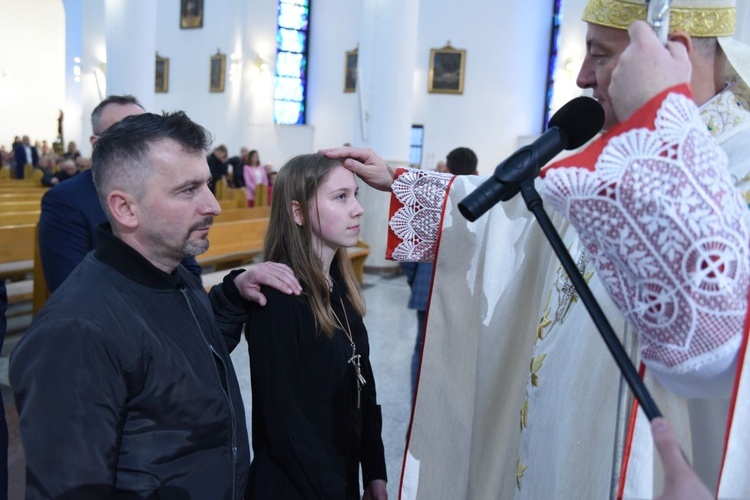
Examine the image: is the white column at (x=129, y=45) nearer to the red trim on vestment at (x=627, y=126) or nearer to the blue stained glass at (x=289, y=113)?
the red trim on vestment at (x=627, y=126)

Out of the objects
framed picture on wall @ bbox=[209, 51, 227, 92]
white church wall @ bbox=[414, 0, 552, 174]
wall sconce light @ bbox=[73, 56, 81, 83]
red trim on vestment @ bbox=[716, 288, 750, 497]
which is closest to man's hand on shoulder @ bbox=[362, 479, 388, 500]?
red trim on vestment @ bbox=[716, 288, 750, 497]

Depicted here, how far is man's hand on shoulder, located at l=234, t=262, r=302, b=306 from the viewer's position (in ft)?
5.48

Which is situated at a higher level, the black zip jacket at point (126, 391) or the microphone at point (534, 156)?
the microphone at point (534, 156)

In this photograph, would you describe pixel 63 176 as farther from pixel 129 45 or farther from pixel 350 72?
pixel 350 72

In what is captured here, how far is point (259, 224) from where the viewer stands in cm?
727

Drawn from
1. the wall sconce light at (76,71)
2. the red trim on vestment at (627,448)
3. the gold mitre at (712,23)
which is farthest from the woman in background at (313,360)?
the wall sconce light at (76,71)

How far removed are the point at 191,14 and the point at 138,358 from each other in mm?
16845

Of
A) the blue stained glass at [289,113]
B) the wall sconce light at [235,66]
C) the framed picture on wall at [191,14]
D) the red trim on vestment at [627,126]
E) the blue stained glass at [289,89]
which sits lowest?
the red trim on vestment at [627,126]

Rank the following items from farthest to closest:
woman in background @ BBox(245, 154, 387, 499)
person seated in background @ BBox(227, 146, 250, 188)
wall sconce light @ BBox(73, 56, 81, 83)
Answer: wall sconce light @ BBox(73, 56, 81, 83) → person seated in background @ BBox(227, 146, 250, 188) → woman in background @ BBox(245, 154, 387, 499)

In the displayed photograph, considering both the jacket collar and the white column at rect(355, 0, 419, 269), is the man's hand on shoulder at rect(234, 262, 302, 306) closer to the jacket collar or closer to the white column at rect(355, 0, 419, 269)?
the jacket collar

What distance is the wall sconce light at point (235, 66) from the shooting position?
52.3 ft

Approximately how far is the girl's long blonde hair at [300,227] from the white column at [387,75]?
21.1 feet

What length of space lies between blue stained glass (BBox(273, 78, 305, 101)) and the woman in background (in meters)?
15.5

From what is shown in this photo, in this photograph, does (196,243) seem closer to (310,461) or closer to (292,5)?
(310,461)
